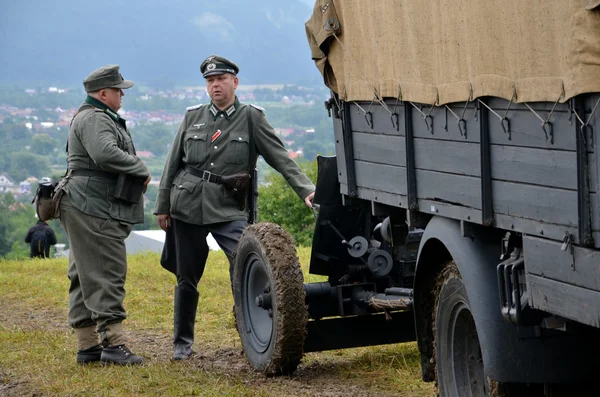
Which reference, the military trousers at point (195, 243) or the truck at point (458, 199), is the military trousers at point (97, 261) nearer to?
the military trousers at point (195, 243)

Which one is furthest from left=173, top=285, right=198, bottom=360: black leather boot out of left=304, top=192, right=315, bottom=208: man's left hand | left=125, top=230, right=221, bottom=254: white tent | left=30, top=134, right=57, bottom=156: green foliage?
left=30, top=134, right=57, bottom=156: green foliage

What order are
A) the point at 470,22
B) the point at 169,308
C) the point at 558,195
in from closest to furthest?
the point at 558,195 → the point at 470,22 → the point at 169,308

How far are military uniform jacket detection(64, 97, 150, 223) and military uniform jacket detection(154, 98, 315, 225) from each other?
0.89 ft

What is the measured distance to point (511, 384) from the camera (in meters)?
4.66

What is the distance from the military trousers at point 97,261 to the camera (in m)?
7.75

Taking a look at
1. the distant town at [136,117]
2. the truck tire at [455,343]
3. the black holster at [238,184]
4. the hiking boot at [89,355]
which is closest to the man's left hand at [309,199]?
the black holster at [238,184]

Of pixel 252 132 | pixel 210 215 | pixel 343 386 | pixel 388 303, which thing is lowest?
pixel 343 386

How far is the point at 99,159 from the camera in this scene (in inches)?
300

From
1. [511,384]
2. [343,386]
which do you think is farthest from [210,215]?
[511,384]

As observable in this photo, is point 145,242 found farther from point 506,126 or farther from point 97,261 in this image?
point 506,126

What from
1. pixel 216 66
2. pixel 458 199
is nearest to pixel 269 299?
pixel 216 66

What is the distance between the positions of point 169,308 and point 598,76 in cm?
728

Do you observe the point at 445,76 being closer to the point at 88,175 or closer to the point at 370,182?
the point at 370,182

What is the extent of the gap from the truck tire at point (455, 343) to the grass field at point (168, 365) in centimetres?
120
